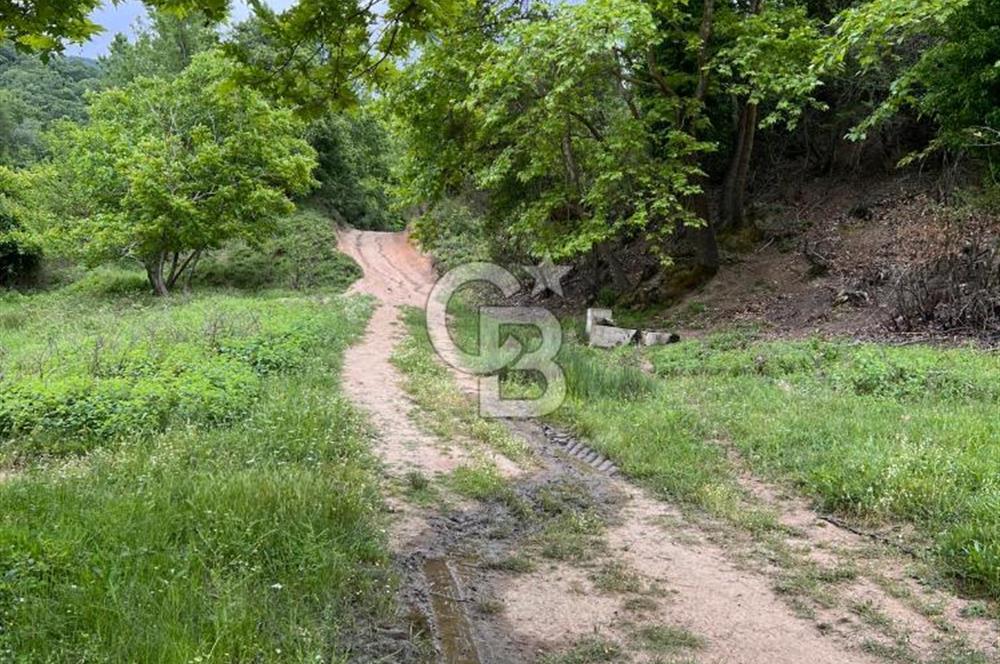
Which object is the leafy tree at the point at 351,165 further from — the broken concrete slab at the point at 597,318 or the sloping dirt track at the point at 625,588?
the sloping dirt track at the point at 625,588

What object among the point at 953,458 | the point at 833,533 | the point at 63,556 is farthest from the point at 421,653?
the point at 953,458

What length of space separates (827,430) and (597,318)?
842 cm

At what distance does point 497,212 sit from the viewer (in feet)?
64.5

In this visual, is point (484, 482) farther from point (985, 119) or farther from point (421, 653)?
point (985, 119)

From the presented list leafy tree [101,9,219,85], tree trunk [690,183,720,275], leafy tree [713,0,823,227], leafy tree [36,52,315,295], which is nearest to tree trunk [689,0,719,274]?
tree trunk [690,183,720,275]

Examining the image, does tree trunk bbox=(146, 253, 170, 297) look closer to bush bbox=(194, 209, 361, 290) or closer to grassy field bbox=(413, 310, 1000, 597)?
bush bbox=(194, 209, 361, 290)

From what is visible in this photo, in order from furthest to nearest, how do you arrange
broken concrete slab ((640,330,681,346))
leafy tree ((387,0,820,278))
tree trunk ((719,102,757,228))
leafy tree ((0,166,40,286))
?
leafy tree ((0,166,40,286))
tree trunk ((719,102,757,228))
broken concrete slab ((640,330,681,346))
leafy tree ((387,0,820,278))

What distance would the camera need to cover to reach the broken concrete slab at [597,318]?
1465cm

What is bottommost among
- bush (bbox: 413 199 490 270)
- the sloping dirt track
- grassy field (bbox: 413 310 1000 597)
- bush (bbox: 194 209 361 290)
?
the sloping dirt track

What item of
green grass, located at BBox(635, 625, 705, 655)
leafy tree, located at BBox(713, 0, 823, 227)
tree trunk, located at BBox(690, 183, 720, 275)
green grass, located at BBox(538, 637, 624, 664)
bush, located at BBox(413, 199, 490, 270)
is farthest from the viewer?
bush, located at BBox(413, 199, 490, 270)

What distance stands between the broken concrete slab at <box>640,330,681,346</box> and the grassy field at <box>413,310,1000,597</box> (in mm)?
1637

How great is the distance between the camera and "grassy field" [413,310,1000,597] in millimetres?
5070

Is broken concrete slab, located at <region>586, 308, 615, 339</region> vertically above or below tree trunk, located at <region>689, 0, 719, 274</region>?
below

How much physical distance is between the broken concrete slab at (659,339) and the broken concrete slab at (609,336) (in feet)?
1.02
